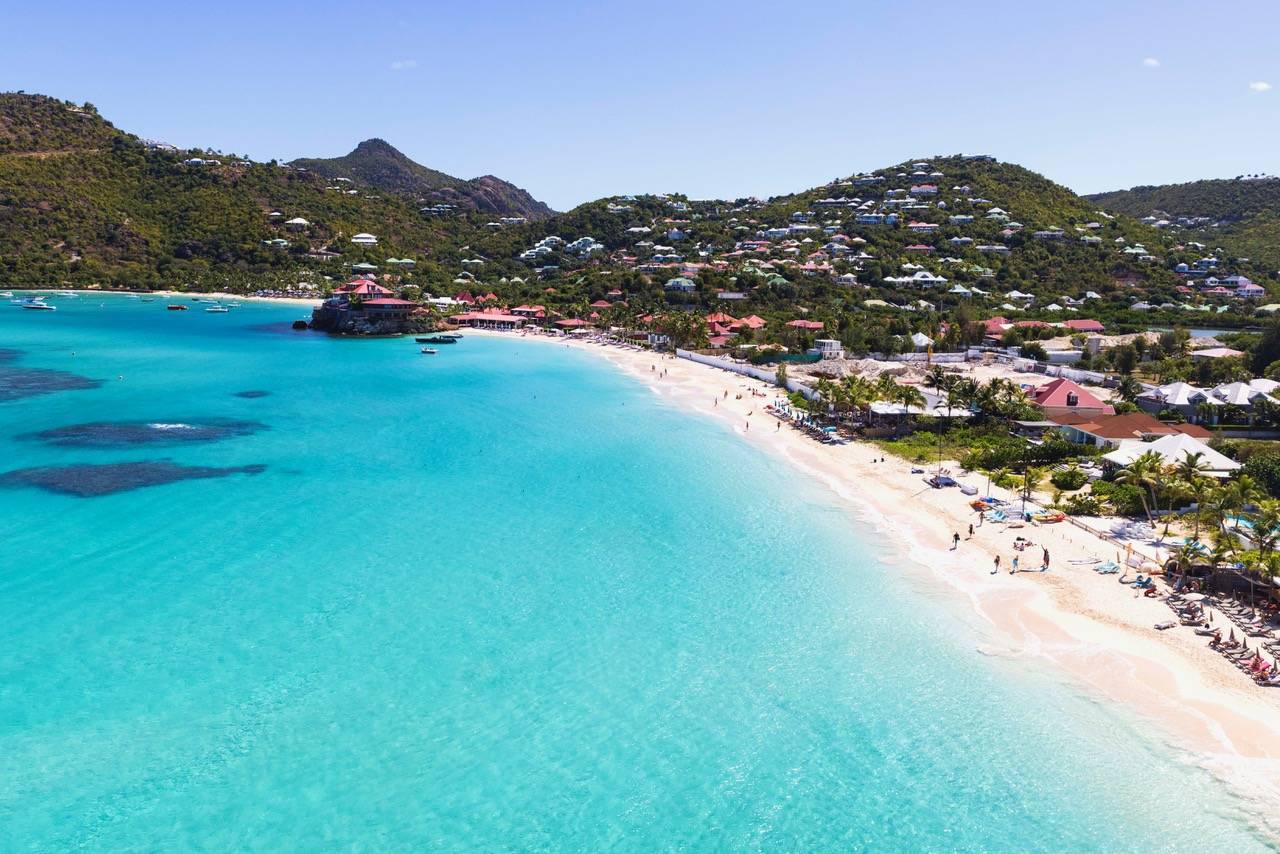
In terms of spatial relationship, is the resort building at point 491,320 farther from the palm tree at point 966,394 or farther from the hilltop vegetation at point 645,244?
the palm tree at point 966,394

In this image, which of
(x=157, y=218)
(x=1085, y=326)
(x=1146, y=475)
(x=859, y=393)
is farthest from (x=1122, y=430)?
(x=157, y=218)

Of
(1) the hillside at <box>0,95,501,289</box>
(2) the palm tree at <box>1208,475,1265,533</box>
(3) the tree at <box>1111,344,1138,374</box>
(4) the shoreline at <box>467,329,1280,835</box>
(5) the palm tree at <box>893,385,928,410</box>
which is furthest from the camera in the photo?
(1) the hillside at <box>0,95,501,289</box>

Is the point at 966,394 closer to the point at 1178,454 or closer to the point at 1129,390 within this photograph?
the point at 1129,390

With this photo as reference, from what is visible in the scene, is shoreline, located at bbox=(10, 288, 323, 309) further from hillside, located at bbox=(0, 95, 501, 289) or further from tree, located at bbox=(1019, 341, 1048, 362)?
tree, located at bbox=(1019, 341, 1048, 362)

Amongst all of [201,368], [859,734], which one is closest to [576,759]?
[859,734]

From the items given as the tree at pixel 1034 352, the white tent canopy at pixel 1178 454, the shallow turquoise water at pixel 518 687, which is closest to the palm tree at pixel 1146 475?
the white tent canopy at pixel 1178 454

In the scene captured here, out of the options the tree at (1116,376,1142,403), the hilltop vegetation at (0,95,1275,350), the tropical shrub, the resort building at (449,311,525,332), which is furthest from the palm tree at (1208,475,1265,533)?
the resort building at (449,311,525,332)

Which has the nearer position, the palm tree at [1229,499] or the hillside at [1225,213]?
the palm tree at [1229,499]
